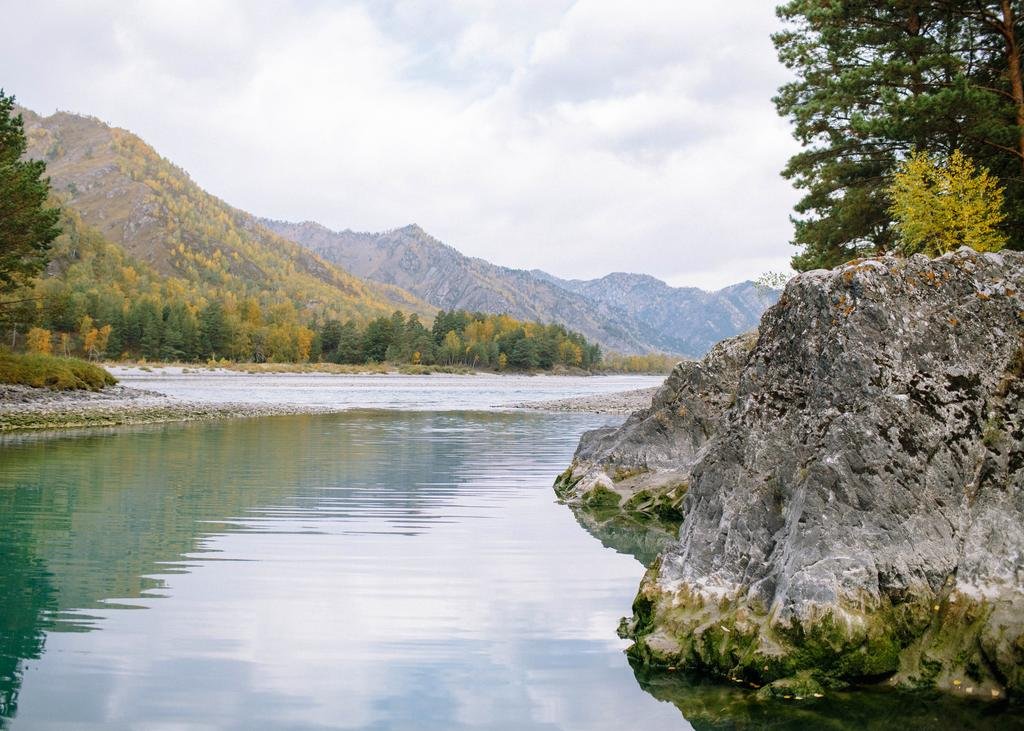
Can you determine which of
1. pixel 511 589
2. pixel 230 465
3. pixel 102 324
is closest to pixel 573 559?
pixel 511 589

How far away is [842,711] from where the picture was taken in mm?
7105

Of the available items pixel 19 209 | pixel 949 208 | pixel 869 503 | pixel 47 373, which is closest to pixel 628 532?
pixel 869 503

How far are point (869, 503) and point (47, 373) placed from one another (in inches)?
2063

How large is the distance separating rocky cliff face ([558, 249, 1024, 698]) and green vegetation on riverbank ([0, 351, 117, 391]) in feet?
159

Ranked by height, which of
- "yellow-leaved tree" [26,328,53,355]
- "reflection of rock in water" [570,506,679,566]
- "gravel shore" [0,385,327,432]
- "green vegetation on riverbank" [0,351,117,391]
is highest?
"yellow-leaved tree" [26,328,53,355]

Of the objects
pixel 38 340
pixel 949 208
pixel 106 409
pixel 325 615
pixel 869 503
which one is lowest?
pixel 325 615

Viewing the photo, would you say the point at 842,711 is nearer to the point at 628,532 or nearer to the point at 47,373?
the point at 628,532

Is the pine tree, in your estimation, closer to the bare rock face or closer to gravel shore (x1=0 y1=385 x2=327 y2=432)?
gravel shore (x1=0 y1=385 x2=327 y2=432)

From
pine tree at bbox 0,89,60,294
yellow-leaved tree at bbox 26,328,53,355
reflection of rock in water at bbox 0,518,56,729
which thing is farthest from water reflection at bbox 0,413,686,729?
yellow-leaved tree at bbox 26,328,53,355

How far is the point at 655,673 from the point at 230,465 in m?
18.7

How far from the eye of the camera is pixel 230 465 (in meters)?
24.4

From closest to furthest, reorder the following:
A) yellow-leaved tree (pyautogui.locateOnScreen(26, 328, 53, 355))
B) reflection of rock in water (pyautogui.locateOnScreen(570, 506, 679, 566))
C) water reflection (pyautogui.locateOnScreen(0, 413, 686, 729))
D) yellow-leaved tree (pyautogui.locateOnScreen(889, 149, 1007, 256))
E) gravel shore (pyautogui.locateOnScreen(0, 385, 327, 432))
→ water reflection (pyautogui.locateOnScreen(0, 413, 686, 729)) → reflection of rock in water (pyautogui.locateOnScreen(570, 506, 679, 566)) → yellow-leaved tree (pyautogui.locateOnScreen(889, 149, 1007, 256)) → gravel shore (pyautogui.locateOnScreen(0, 385, 327, 432)) → yellow-leaved tree (pyautogui.locateOnScreen(26, 328, 53, 355))

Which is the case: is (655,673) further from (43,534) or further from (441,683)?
(43,534)

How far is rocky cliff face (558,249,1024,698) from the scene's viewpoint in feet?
24.4
